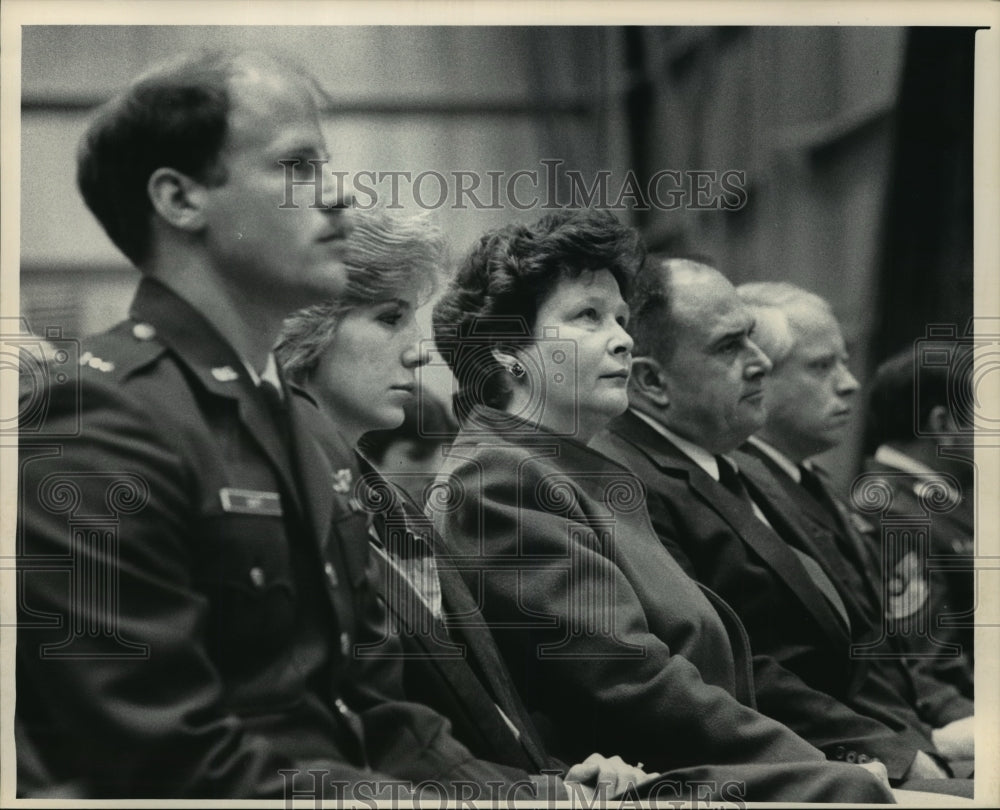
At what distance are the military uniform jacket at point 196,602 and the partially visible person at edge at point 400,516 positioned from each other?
0.06 metres

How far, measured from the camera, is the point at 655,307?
538 cm

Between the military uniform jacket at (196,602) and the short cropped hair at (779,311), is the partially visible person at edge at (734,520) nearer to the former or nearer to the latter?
the short cropped hair at (779,311)

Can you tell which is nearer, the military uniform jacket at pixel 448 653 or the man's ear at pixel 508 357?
the military uniform jacket at pixel 448 653

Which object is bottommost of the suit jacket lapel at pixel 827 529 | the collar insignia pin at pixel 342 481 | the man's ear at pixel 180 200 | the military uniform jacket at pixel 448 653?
the military uniform jacket at pixel 448 653

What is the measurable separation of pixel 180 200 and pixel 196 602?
1.27m

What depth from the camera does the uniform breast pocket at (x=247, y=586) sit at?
5016 millimetres

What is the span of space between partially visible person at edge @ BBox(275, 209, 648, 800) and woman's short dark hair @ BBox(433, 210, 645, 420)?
0.12 m

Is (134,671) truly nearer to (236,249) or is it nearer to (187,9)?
(236,249)

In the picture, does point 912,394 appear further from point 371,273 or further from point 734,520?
point 371,273

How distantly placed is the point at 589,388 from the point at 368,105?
1.18 meters

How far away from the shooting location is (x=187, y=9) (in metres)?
5.30

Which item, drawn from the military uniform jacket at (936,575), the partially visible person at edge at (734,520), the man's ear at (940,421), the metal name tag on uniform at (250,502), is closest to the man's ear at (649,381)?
the partially visible person at edge at (734,520)

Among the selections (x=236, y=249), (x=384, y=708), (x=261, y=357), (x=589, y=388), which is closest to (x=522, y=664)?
(x=384, y=708)

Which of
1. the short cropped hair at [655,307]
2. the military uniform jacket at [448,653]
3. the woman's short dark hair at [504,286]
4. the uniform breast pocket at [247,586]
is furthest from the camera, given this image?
the short cropped hair at [655,307]
